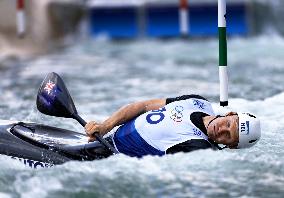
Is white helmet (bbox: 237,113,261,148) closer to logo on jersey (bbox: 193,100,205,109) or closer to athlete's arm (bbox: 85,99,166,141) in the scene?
logo on jersey (bbox: 193,100,205,109)

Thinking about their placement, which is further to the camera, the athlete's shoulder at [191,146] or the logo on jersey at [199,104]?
the logo on jersey at [199,104]

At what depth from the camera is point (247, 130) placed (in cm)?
466

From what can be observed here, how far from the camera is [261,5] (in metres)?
14.5

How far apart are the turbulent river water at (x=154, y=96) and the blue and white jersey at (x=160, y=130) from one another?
3.1 inches

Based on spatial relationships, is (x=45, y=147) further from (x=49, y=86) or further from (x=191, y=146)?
(x=191, y=146)

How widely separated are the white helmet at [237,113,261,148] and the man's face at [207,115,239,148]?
29mm

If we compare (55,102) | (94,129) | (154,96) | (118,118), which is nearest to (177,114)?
(118,118)

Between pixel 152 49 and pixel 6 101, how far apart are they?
5.32 m

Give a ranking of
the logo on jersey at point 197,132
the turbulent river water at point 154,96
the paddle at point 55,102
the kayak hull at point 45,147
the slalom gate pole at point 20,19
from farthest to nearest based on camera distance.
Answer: the slalom gate pole at point 20,19
the paddle at point 55,102
the kayak hull at point 45,147
the logo on jersey at point 197,132
the turbulent river water at point 154,96

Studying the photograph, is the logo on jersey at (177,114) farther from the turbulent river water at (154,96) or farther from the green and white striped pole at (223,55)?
the green and white striped pole at (223,55)

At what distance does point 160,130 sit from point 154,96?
3457mm

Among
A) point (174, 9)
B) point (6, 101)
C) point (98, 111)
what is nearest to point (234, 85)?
point (98, 111)

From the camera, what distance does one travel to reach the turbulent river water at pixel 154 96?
456 cm

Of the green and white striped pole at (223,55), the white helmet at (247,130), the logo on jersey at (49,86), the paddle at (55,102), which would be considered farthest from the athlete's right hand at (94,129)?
the green and white striped pole at (223,55)
